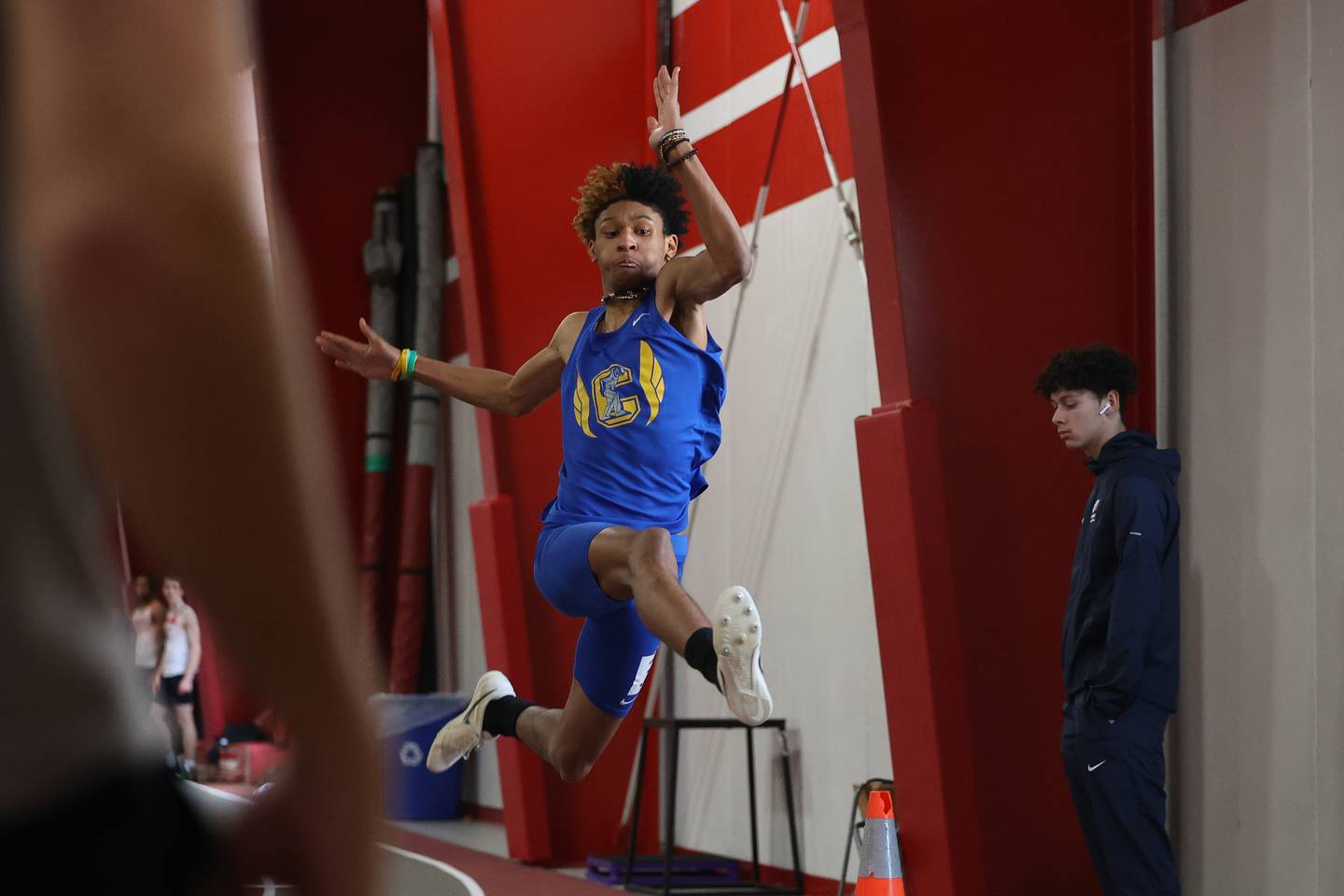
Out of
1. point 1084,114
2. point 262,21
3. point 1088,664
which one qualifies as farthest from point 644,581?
point 262,21

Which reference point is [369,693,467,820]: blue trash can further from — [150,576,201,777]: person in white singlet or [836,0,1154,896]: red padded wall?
[836,0,1154,896]: red padded wall

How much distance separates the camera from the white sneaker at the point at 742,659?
324 centimetres

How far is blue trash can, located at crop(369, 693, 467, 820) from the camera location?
31.2 ft

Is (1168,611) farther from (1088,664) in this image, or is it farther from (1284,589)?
(1284,589)

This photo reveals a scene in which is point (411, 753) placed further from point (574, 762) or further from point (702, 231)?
point (702, 231)

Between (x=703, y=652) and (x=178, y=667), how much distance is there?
8.98 metres

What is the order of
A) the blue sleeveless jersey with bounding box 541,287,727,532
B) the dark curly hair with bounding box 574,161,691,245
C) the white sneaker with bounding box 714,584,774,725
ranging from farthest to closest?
the dark curly hair with bounding box 574,161,691,245
the blue sleeveless jersey with bounding box 541,287,727,532
the white sneaker with bounding box 714,584,774,725

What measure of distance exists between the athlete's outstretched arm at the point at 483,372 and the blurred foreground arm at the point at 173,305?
344 cm

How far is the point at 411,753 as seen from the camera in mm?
9602

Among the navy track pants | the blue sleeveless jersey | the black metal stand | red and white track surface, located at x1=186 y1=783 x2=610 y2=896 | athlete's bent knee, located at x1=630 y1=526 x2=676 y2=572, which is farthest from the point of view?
the black metal stand

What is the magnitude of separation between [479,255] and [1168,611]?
4.49 meters

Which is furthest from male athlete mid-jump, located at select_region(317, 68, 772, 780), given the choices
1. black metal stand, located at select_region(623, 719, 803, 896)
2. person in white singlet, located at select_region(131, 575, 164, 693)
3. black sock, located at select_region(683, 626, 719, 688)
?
person in white singlet, located at select_region(131, 575, 164, 693)

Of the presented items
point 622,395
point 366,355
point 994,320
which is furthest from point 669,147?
point 994,320

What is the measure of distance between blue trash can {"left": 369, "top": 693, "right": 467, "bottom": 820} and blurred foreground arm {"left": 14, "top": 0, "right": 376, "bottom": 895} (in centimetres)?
872
